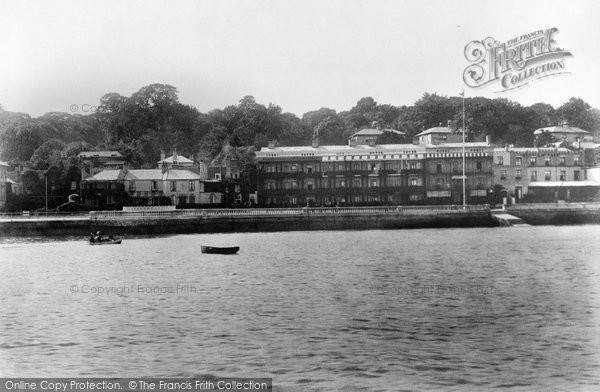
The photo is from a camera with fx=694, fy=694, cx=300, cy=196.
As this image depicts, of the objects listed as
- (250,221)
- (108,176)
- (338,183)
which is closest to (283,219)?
(250,221)

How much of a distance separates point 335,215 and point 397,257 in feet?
106

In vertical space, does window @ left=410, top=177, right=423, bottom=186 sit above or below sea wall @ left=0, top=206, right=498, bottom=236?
above

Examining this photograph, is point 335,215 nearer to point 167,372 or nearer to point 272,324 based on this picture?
point 272,324

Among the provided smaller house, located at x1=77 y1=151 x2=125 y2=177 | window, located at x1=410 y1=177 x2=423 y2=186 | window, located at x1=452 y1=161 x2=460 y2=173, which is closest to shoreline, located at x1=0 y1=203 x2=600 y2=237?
window, located at x1=452 y1=161 x2=460 y2=173

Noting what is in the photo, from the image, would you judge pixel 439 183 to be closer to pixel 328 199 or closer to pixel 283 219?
pixel 328 199

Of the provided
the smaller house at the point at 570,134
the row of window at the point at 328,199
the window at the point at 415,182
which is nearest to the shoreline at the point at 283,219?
the row of window at the point at 328,199

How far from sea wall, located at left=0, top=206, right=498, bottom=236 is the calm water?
72.5 feet

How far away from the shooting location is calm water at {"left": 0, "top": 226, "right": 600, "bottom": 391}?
62.3 feet

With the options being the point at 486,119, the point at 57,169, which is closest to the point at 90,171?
the point at 57,169

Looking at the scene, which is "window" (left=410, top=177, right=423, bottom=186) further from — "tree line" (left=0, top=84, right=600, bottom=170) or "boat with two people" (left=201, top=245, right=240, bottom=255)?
"boat with two people" (left=201, top=245, right=240, bottom=255)

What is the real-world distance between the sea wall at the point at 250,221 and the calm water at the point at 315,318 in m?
22.1

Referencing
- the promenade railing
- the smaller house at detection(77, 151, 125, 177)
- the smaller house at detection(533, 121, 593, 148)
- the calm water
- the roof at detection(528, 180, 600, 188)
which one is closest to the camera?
the calm water

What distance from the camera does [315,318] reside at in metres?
26.5

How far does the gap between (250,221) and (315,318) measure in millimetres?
53554
